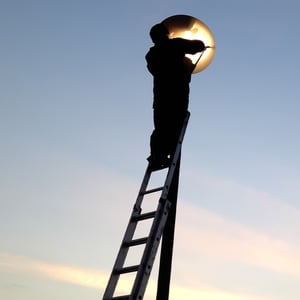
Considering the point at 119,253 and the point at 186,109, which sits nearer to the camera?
the point at 119,253

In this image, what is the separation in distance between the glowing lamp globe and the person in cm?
8

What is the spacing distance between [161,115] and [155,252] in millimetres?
2042

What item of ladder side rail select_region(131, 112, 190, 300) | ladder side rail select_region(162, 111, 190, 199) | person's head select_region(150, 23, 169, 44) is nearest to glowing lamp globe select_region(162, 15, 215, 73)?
person's head select_region(150, 23, 169, 44)

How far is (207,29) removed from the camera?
645 centimetres

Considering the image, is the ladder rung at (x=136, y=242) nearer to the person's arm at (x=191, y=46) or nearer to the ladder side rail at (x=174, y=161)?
the ladder side rail at (x=174, y=161)

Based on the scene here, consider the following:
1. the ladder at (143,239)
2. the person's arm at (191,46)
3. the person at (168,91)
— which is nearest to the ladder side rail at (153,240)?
the ladder at (143,239)

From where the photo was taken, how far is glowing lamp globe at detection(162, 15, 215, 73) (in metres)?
6.39

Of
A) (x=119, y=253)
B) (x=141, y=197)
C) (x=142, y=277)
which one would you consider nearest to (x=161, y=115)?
(x=141, y=197)

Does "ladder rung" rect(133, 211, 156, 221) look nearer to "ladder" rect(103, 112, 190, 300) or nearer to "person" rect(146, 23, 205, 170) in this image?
"ladder" rect(103, 112, 190, 300)

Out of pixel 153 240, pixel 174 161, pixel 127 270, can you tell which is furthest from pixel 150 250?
pixel 174 161

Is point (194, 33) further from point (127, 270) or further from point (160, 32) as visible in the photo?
point (127, 270)

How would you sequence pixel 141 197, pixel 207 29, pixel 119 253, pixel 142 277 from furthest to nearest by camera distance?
pixel 207 29, pixel 141 197, pixel 119 253, pixel 142 277

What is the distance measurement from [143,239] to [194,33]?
9.03 ft

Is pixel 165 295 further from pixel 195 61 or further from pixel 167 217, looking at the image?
pixel 195 61
